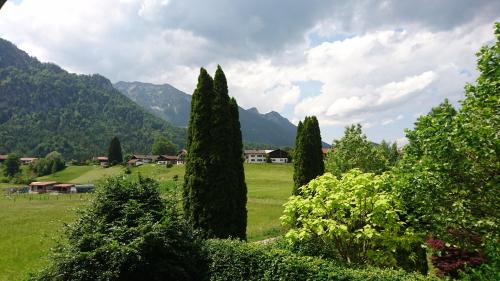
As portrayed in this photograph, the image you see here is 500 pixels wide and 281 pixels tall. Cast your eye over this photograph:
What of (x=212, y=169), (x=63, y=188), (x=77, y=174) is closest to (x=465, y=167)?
(x=212, y=169)

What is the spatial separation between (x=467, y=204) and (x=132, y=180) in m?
12.1

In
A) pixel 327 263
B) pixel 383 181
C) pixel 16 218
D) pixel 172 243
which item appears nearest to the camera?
pixel 327 263

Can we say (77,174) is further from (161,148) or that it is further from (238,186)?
(238,186)

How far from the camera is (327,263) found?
441 inches

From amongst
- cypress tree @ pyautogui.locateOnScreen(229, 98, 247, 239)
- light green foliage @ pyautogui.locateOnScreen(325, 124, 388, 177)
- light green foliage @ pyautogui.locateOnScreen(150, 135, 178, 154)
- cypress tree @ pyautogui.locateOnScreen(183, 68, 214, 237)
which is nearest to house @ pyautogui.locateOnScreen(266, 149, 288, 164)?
light green foliage @ pyautogui.locateOnScreen(150, 135, 178, 154)

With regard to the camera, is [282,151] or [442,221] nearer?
[442,221]

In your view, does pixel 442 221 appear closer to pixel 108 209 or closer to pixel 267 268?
pixel 267 268

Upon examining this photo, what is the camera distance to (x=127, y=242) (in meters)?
13.0

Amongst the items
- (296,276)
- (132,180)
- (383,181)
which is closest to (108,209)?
(132,180)

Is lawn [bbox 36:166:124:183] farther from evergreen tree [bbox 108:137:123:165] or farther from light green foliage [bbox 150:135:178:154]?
light green foliage [bbox 150:135:178:154]

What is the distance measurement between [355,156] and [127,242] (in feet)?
71.1

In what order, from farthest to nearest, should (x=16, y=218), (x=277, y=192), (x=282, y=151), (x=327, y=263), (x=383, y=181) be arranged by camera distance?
(x=282, y=151) < (x=277, y=192) < (x=16, y=218) < (x=383, y=181) < (x=327, y=263)

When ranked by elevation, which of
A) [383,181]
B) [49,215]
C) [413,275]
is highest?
[383,181]

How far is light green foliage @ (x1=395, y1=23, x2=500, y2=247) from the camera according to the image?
30.5 feet
